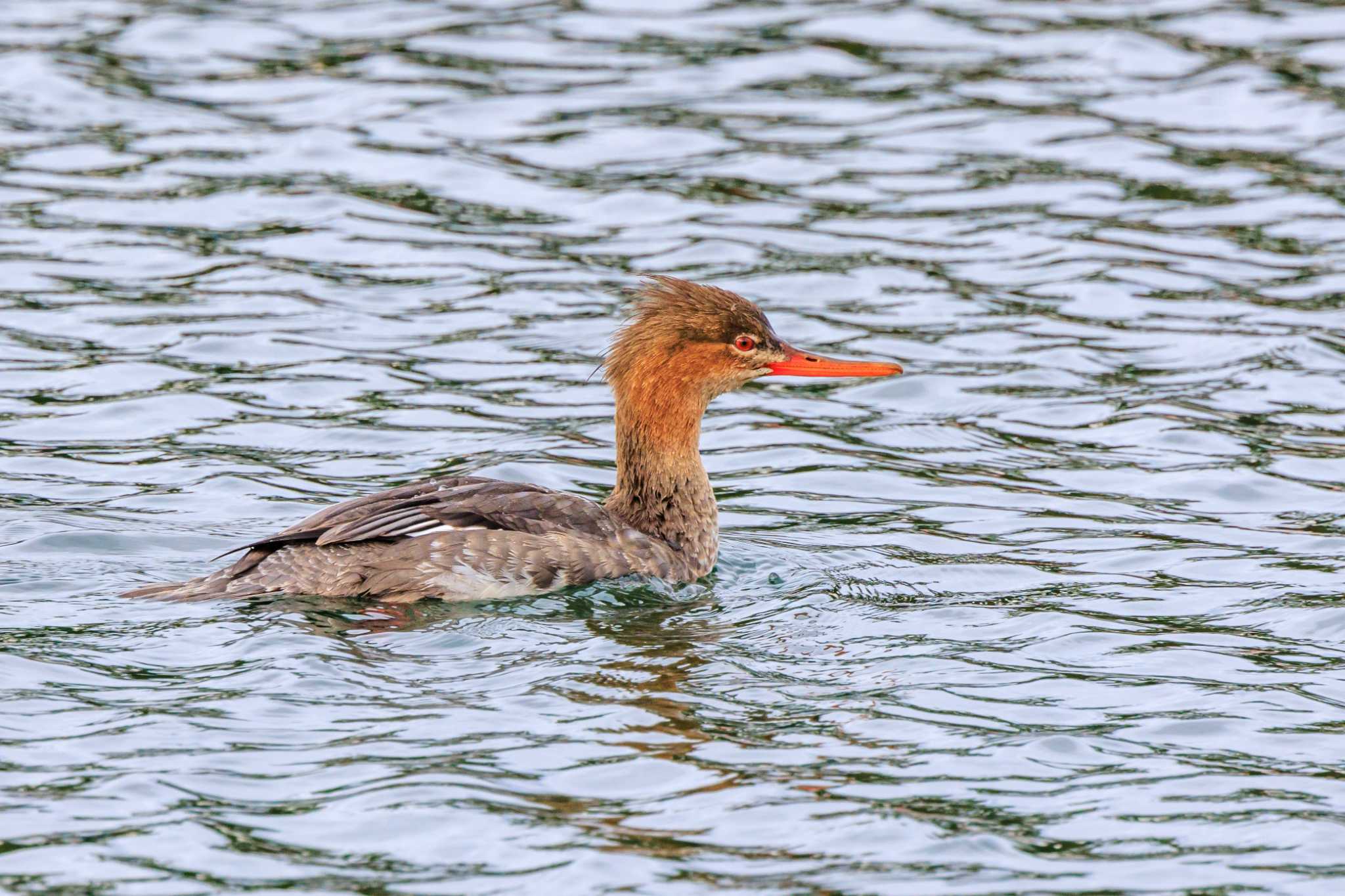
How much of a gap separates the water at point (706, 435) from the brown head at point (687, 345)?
0.87m

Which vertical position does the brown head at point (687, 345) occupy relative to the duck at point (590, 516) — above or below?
above

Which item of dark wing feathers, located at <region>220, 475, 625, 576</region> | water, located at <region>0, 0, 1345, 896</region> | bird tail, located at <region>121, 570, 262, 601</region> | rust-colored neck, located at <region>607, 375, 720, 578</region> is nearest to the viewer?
water, located at <region>0, 0, 1345, 896</region>

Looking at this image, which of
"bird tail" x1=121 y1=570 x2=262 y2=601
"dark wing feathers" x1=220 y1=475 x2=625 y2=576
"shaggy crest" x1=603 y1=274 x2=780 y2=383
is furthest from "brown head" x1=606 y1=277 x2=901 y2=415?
"bird tail" x1=121 y1=570 x2=262 y2=601

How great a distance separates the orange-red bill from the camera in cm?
976

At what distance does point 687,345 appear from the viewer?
9570 millimetres

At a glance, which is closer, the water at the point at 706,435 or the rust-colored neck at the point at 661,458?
→ the water at the point at 706,435

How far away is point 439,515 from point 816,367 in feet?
7.08

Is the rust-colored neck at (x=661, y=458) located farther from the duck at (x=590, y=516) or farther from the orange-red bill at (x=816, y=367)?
the orange-red bill at (x=816, y=367)

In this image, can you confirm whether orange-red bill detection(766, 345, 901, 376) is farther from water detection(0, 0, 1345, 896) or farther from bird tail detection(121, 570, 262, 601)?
bird tail detection(121, 570, 262, 601)

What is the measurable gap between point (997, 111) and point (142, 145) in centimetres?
641

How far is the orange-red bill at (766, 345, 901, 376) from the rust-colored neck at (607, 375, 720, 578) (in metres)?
0.43

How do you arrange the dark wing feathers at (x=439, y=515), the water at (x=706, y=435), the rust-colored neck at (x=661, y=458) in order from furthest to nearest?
the rust-colored neck at (x=661, y=458)
the dark wing feathers at (x=439, y=515)
the water at (x=706, y=435)

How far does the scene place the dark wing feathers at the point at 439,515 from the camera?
854 cm

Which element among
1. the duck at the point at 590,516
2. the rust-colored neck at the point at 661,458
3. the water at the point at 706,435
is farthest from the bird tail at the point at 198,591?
the rust-colored neck at the point at 661,458
